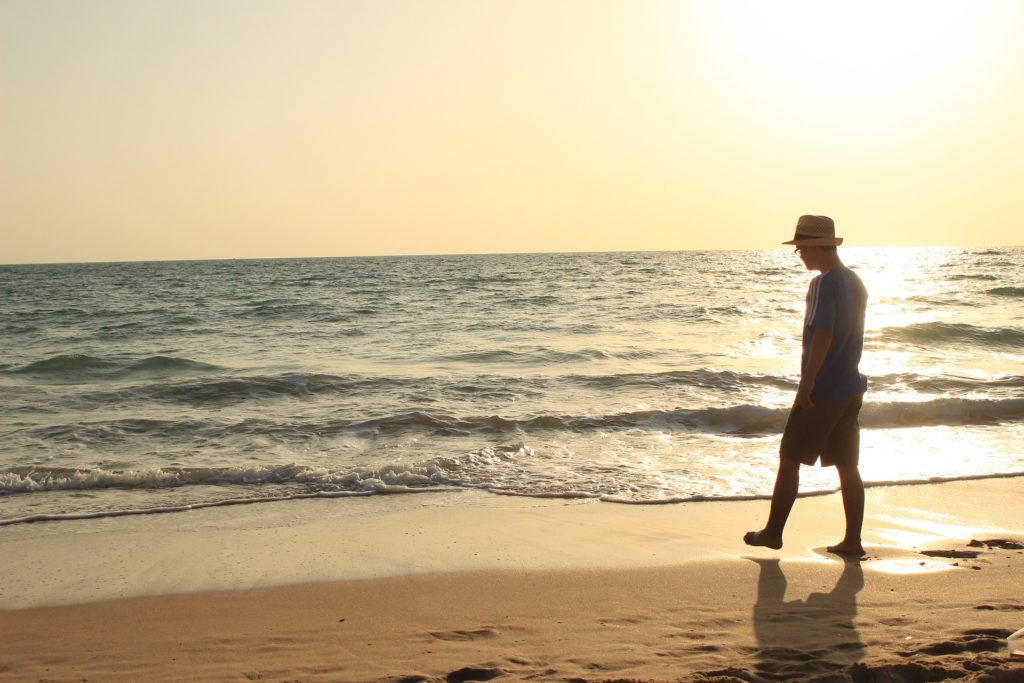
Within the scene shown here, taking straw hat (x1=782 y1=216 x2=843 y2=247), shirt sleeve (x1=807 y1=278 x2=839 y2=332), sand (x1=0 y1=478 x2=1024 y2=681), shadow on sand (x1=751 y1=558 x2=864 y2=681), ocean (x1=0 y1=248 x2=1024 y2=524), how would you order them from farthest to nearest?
1. ocean (x1=0 y1=248 x2=1024 y2=524)
2. straw hat (x1=782 y1=216 x2=843 y2=247)
3. shirt sleeve (x1=807 y1=278 x2=839 y2=332)
4. sand (x1=0 y1=478 x2=1024 y2=681)
5. shadow on sand (x1=751 y1=558 x2=864 y2=681)

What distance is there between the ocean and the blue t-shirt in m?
1.83

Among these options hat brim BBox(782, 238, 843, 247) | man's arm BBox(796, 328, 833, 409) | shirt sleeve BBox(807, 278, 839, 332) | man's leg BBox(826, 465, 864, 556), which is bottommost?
man's leg BBox(826, 465, 864, 556)

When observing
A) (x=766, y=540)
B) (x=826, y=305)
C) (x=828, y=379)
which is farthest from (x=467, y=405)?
(x=826, y=305)

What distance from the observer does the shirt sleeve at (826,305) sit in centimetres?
418

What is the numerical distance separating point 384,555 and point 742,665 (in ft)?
7.18

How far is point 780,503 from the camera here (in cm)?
444

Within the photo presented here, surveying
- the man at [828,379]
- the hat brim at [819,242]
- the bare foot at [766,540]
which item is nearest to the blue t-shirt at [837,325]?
the man at [828,379]

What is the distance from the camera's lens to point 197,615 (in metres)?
3.85

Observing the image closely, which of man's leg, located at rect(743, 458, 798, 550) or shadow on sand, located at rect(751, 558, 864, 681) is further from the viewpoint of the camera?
man's leg, located at rect(743, 458, 798, 550)

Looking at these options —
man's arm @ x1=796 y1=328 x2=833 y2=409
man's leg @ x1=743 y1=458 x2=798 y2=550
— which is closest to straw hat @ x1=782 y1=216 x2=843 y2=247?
man's arm @ x1=796 y1=328 x2=833 y2=409

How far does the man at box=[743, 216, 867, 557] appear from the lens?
166 inches

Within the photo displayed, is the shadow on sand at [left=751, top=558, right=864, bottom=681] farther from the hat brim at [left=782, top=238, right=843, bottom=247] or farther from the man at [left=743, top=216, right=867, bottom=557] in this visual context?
the hat brim at [left=782, top=238, right=843, bottom=247]

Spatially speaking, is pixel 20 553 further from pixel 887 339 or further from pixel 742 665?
pixel 887 339

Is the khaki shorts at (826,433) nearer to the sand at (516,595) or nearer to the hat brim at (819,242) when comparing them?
the sand at (516,595)
